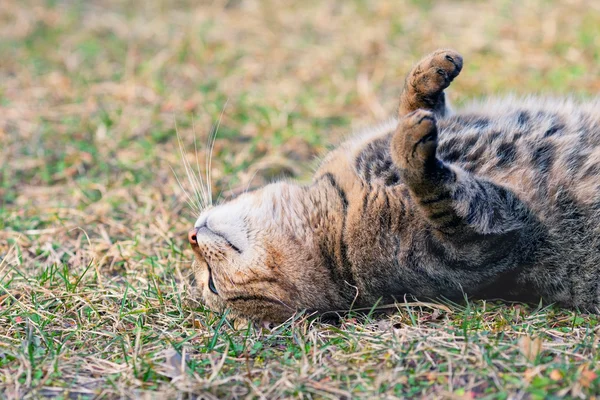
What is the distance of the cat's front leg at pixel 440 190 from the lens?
259 centimetres

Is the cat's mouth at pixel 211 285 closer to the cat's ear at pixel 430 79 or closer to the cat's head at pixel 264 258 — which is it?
the cat's head at pixel 264 258

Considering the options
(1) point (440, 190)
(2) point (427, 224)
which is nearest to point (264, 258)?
(2) point (427, 224)

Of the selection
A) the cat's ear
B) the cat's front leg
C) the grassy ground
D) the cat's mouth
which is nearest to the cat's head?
the cat's mouth

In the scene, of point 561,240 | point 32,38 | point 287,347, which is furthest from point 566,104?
point 32,38

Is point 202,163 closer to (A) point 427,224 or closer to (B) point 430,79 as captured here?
(B) point 430,79

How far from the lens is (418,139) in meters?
2.58

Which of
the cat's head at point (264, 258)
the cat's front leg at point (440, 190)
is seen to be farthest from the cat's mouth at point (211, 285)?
the cat's front leg at point (440, 190)

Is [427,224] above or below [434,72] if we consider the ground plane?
below

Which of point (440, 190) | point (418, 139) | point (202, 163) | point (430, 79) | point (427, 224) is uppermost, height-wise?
point (430, 79)

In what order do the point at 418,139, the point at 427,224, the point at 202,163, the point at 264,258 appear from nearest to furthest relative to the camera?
1. the point at 418,139
2. the point at 427,224
3. the point at 264,258
4. the point at 202,163

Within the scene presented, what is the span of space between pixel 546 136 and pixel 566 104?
0.35 metres

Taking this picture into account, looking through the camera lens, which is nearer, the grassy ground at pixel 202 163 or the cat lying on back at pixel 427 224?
the grassy ground at pixel 202 163

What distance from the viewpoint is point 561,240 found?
285cm

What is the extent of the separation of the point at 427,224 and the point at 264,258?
0.69 m
